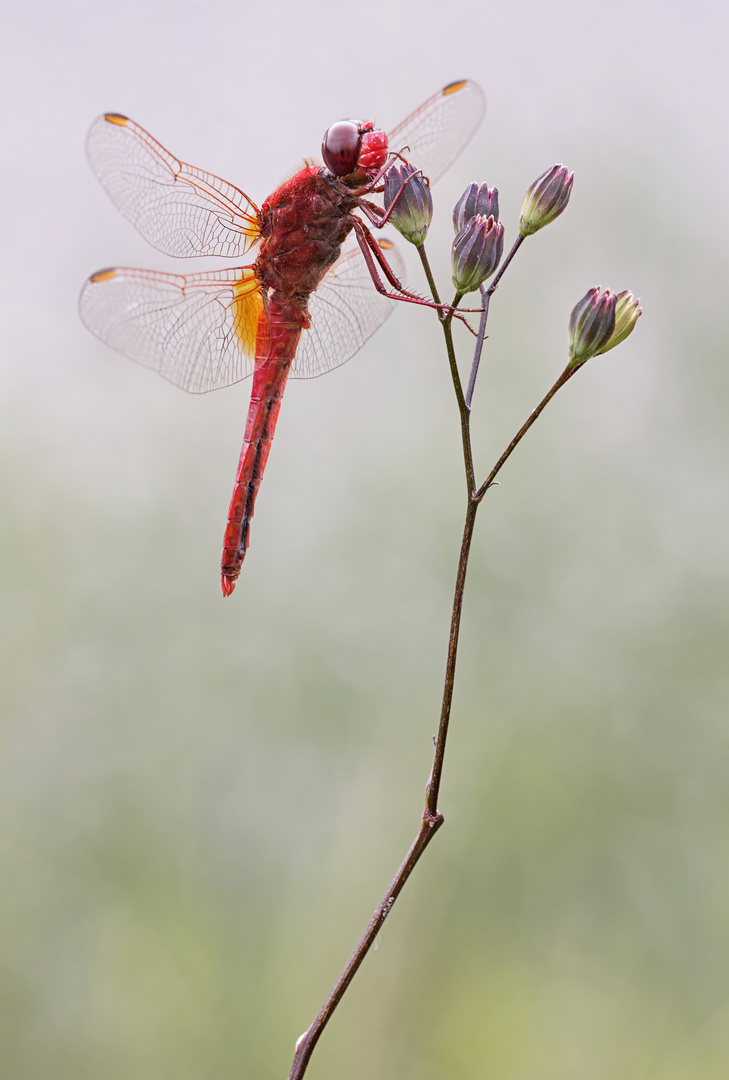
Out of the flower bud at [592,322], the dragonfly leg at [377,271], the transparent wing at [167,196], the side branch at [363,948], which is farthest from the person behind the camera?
the transparent wing at [167,196]

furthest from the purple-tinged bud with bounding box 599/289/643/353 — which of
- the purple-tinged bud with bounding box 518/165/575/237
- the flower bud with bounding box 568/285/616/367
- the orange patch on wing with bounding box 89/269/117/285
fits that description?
the orange patch on wing with bounding box 89/269/117/285

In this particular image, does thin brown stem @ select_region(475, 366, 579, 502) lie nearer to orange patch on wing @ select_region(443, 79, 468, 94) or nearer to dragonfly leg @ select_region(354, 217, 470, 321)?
dragonfly leg @ select_region(354, 217, 470, 321)

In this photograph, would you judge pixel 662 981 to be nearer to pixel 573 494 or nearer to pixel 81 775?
pixel 573 494

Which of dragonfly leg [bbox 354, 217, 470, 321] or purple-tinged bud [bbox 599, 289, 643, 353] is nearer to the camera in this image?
purple-tinged bud [bbox 599, 289, 643, 353]

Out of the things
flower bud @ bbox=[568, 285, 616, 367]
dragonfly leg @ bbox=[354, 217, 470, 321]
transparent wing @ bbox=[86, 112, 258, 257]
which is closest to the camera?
flower bud @ bbox=[568, 285, 616, 367]

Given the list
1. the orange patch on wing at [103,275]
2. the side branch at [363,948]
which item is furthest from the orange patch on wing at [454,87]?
the side branch at [363,948]

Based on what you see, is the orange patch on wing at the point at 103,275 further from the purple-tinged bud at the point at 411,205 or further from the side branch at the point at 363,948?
the side branch at the point at 363,948
